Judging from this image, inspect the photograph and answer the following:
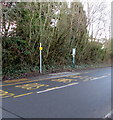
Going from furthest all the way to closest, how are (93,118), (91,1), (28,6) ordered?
1. (91,1)
2. (28,6)
3. (93,118)

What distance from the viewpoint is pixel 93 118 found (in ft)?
11.9

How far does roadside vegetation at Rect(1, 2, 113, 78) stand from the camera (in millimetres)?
9859

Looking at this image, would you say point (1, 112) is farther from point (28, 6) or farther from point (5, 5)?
point (28, 6)

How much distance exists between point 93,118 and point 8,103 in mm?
2693

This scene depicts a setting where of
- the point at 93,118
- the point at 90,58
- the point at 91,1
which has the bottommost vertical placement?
the point at 93,118

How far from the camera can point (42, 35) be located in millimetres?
11945

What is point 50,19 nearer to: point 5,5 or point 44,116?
point 5,5

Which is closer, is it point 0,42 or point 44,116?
point 44,116

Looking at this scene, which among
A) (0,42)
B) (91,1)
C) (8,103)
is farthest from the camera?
(91,1)

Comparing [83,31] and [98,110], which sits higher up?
[83,31]

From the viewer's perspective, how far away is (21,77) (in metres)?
9.73

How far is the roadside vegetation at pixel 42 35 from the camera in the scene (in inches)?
388

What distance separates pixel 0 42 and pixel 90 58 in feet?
44.6

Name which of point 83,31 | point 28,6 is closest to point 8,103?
point 28,6
